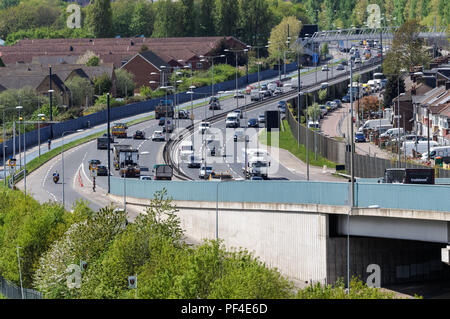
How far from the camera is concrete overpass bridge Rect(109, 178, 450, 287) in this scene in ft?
188

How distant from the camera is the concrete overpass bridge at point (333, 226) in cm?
5716

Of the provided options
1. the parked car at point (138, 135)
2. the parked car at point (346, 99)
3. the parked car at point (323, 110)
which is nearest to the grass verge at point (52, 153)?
the parked car at point (138, 135)

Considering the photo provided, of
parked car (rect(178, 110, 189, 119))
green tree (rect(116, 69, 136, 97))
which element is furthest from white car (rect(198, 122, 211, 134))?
green tree (rect(116, 69, 136, 97))

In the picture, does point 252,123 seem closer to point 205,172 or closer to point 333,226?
point 205,172

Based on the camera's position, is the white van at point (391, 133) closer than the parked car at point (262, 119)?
Yes

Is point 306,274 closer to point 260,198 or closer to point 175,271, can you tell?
point 260,198

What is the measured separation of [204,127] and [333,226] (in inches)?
2755

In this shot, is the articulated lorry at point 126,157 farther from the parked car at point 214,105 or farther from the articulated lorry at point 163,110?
the parked car at point 214,105

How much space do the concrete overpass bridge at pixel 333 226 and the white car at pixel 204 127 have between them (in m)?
58.8

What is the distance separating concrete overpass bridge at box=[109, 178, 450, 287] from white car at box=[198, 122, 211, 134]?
58835 mm

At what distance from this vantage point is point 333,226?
62562mm

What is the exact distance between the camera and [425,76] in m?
145

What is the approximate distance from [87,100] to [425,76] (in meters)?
47.3

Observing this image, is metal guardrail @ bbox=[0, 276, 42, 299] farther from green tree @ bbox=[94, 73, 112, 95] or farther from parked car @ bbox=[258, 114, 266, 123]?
green tree @ bbox=[94, 73, 112, 95]
